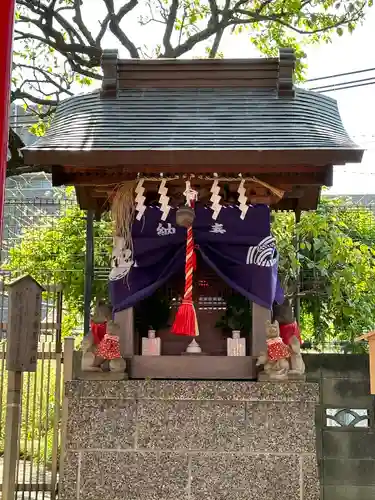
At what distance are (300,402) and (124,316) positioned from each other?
1879 mm

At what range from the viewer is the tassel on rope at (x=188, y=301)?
5449 millimetres

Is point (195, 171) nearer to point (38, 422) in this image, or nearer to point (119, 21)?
point (38, 422)

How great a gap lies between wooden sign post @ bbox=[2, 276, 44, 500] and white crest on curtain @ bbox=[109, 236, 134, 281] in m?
0.87

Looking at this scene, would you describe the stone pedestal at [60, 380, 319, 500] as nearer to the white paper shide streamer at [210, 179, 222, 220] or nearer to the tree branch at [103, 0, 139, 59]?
the white paper shide streamer at [210, 179, 222, 220]

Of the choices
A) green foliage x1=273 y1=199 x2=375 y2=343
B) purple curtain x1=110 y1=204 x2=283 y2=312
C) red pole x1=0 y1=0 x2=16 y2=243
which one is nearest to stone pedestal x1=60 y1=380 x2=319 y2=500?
purple curtain x1=110 y1=204 x2=283 y2=312

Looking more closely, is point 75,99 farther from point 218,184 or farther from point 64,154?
point 218,184

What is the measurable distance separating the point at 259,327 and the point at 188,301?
775 millimetres

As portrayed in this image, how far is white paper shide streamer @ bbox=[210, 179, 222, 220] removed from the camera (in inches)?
228

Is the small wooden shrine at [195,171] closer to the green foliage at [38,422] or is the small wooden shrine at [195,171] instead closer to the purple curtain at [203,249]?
the purple curtain at [203,249]

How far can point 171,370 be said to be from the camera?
577cm

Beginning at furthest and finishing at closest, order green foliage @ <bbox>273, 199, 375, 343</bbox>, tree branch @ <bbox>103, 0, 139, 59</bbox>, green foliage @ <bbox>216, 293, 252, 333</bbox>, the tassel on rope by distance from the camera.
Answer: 1. tree branch @ <bbox>103, 0, 139, 59</bbox>
2. green foliage @ <bbox>273, 199, 375, 343</bbox>
3. green foliage @ <bbox>216, 293, 252, 333</bbox>
4. the tassel on rope

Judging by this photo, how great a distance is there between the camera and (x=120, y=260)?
19.7 feet

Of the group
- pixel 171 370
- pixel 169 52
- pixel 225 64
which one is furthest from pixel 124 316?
pixel 169 52

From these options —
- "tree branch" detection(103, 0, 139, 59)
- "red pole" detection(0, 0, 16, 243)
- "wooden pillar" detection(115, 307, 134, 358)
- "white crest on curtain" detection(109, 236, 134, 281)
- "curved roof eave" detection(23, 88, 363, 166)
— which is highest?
"tree branch" detection(103, 0, 139, 59)
